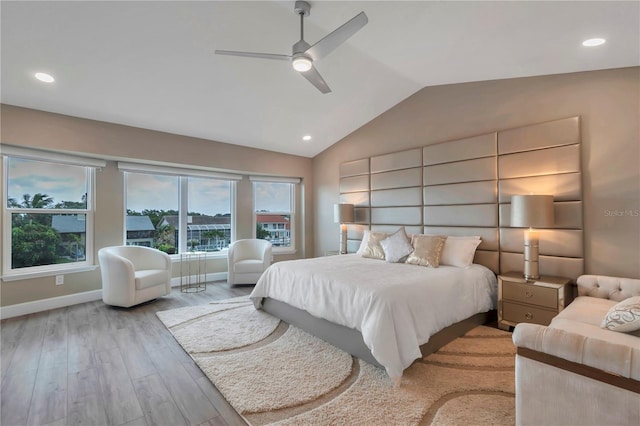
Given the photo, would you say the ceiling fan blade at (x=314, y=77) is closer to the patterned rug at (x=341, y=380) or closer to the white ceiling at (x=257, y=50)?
the white ceiling at (x=257, y=50)

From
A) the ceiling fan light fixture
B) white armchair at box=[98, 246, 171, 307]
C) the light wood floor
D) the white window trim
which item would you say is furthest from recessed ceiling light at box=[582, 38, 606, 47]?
white armchair at box=[98, 246, 171, 307]

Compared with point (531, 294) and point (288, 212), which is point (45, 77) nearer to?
point (288, 212)

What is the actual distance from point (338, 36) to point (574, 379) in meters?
2.54

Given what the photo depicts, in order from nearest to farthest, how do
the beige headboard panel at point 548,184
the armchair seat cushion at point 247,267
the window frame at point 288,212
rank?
1. the beige headboard panel at point 548,184
2. the armchair seat cushion at point 247,267
3. the window frame at point 288,212

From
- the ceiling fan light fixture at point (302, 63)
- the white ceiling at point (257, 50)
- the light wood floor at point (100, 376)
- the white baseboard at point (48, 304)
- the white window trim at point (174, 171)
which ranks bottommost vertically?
the light wood floor at point (100, 376)

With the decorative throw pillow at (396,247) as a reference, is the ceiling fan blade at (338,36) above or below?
above

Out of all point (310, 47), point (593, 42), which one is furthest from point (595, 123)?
point (310, 47)

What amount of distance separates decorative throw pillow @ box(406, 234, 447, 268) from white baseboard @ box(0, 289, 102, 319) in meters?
4.74

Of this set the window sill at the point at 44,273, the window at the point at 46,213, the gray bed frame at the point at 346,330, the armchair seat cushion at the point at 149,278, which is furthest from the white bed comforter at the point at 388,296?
the window at the point at 46,213

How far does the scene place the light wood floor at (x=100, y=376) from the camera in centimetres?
186

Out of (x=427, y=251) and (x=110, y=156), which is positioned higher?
(x=110, y=156)

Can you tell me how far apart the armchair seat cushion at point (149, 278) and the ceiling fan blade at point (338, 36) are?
371 centimetres

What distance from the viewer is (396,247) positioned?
3785 millimetres

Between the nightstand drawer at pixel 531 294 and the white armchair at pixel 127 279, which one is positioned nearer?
the nightstand drawer at pixel 531 294
